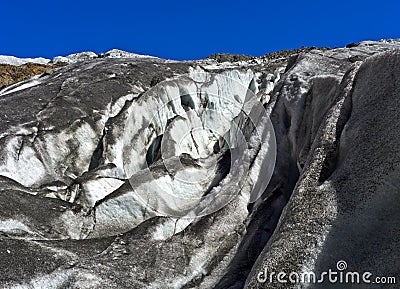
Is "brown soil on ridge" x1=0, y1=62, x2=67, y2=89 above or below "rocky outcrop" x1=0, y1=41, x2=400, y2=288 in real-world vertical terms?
above

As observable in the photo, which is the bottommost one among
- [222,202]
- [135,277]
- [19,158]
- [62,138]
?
[135,277]

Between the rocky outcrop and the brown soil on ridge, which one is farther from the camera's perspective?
the brown soil on ridge

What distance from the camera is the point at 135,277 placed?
10.1 meters

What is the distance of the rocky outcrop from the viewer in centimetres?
843

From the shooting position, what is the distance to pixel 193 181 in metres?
15.5

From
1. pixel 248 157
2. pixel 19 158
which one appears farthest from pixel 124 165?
pixel 248 157

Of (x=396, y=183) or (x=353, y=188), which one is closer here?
(x=396, y=183)

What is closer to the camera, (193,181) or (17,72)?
(193,181)

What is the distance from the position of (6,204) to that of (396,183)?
970cm

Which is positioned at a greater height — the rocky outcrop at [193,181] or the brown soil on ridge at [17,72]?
the brown soil on ridge at [17,72]

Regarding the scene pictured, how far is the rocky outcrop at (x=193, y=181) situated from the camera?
8430 millimetres

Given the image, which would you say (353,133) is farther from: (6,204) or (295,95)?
(6,204)

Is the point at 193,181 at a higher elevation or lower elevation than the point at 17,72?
lower

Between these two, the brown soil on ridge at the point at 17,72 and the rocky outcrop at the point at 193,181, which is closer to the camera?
the rocky outcrop at the point at 193,181
